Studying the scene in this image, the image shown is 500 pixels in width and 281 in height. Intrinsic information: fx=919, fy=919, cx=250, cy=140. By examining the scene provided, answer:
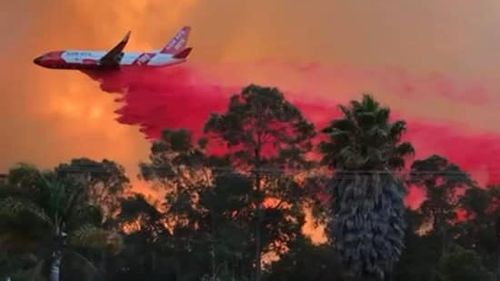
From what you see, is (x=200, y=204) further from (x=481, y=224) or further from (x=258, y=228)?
(x=481, y=224)

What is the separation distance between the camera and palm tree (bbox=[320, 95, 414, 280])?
50.7m

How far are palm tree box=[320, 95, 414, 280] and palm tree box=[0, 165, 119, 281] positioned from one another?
12953 millimetres

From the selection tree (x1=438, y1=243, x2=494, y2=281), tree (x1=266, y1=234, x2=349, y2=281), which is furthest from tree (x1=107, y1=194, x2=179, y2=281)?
tree (x1=438, y1=243, x2=494, y2=281)

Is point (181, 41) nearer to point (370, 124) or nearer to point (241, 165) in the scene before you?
point (241, 165)

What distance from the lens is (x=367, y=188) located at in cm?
5084

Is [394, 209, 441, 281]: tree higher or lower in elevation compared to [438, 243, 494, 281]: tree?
higher

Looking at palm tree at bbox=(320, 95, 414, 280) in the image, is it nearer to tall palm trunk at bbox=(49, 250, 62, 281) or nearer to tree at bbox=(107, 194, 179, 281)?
tall palm trunk at bbox=(49, 250, 62, 281)

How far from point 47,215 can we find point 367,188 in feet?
56.9

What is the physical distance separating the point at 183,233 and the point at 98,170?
32.3 ft

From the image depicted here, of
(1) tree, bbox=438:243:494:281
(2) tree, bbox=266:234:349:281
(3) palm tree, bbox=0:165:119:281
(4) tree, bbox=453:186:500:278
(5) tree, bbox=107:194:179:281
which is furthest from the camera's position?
(5) tree, bbox=107:194:179:281

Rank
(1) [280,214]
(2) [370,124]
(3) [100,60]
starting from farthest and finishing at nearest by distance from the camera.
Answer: (1) [280,214] → (3) [100,60] → (2) [370,124]

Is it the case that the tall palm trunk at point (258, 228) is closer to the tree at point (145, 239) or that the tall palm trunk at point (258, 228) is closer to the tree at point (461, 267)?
the tree at point (145, 239)

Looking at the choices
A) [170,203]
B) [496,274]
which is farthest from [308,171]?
[496,274]

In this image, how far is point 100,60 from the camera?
7612cm
